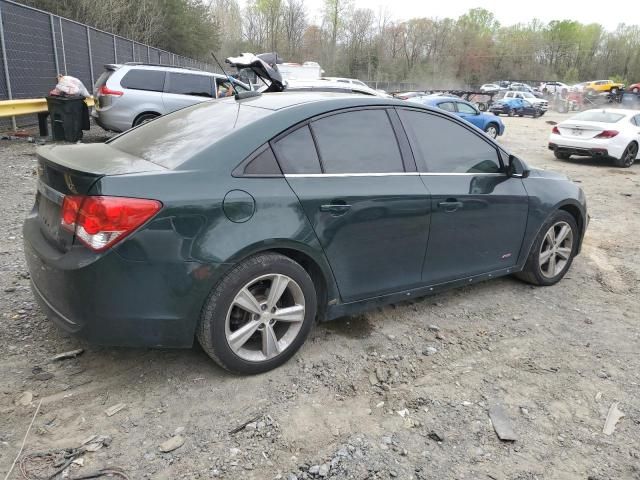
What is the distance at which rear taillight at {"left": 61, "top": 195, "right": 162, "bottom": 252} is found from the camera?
2.49 metres

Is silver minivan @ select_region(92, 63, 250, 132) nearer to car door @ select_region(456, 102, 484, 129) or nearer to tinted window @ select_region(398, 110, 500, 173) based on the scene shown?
tinted window @ select_region(398, 110, 500, 173)

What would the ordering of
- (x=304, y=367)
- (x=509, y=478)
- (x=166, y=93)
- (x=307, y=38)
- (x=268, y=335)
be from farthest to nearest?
(x=307, y=38), (x=166, y=93), (x=304, y=367), (x=268, y=335), (x=509, y=478)

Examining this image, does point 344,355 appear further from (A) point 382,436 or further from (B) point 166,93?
(B) point 166,93

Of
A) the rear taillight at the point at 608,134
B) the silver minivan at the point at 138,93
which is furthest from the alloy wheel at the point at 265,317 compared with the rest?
the rear taillight at the point at 608,134

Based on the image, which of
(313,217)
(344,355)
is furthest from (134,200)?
(344,355)

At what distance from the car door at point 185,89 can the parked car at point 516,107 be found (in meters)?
27.3

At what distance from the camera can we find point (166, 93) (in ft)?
38.7

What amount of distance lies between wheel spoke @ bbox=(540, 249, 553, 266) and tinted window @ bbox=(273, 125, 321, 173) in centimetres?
252

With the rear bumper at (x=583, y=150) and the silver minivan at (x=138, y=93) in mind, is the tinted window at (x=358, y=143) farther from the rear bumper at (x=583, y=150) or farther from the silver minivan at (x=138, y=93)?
the rear bumper at (x=583, y=150)

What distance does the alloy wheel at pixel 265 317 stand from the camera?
2861 millimetres

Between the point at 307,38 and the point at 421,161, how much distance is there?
78.4m

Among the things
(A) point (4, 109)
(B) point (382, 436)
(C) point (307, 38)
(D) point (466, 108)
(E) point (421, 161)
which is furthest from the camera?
(C) point (307, 38)

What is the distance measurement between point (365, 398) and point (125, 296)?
1.43m

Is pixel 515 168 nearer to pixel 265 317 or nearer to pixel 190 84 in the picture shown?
pixel 265 317
